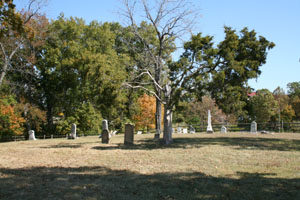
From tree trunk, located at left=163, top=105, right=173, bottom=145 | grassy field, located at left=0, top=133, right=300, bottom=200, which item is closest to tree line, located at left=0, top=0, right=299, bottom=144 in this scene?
tree trunk, located at left=163, top=105, right=173, bottom=145

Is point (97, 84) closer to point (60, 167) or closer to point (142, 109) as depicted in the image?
point (60, 167)

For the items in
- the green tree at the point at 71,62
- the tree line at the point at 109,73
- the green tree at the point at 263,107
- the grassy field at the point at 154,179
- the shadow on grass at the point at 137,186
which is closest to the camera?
the shadow on grass at the point at 137,186

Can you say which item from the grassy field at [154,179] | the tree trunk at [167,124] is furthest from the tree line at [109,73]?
the grassy field at [154,179]

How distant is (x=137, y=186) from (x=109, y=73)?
14446 mm

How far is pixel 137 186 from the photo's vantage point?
6809 mm

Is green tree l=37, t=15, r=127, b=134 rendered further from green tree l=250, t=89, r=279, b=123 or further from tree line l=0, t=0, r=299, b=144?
green tree l=250, t=89, r=279, b=123

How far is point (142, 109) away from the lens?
143 ft

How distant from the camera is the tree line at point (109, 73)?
666 inches

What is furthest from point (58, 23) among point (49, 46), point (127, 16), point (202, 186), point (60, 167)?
point (202, 186)

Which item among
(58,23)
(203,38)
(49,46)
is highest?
(58,23)

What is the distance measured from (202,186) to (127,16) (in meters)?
14.3

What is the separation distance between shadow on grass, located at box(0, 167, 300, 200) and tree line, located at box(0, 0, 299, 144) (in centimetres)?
938

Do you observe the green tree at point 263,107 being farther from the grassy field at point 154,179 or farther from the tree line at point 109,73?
the grassy field at point 154,179

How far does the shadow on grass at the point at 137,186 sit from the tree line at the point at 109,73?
9.38 m
